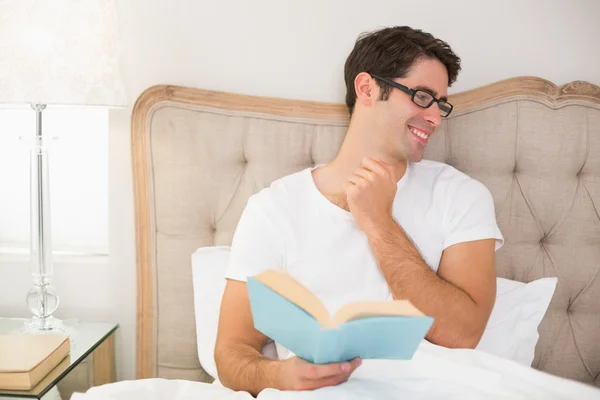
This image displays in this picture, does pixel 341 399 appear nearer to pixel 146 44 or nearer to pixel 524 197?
pixel 524 197

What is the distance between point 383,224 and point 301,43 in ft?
2.28

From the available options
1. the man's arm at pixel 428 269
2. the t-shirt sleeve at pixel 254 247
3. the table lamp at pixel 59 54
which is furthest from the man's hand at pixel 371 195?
the table lamp at pixel 59 54

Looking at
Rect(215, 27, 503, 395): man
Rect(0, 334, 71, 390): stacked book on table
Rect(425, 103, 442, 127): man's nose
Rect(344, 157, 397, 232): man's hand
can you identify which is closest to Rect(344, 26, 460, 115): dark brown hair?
Rect(215, 27, 503, 395): man

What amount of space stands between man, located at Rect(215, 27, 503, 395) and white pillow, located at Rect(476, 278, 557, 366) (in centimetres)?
14

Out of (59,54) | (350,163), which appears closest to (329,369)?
(350,163)

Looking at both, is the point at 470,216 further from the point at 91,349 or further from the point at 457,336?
the point at 91,349

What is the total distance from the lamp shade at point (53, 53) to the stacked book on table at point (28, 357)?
1.92 ft

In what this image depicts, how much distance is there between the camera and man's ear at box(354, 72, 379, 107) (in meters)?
1.38

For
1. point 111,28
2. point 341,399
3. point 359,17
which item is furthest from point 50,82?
point 341,399

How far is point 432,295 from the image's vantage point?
45.7 inches

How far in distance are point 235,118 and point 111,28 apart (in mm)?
392

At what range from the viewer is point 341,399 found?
3.06ft

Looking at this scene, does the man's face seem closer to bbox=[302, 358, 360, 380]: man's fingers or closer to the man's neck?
the man's neck

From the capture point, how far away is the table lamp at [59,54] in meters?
1.29
